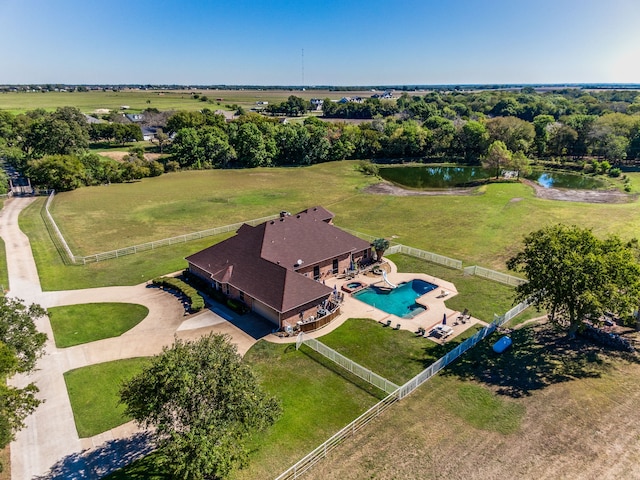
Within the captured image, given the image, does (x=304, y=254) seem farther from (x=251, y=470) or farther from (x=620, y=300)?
(x=620, y=300)

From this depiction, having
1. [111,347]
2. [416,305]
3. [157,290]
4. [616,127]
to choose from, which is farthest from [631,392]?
[616,127]

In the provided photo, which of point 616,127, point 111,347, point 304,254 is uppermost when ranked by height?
point 616,127

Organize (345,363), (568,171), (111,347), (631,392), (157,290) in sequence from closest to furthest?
(631,392) < (345,363) < (111,347) < (157,290) < (568,171)

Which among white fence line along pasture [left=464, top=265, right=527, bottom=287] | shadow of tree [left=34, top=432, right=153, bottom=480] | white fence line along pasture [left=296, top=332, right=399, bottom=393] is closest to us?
shadow of tree [left=34, top=432, right=153, bottom=480]

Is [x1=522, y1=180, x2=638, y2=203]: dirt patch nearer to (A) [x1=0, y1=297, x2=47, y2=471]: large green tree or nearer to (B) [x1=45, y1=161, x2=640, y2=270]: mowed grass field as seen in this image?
(B) [x1=45, y1=161, x2=640, y2=270]: mowed grass field

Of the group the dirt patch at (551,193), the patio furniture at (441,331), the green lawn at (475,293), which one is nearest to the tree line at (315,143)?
the dirt patch at (551,193)

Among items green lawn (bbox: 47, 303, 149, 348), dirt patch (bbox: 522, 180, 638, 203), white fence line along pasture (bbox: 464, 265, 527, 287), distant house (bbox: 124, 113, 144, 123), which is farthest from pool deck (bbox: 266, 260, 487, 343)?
distant house (bbox: 124, 113, 144, 123)

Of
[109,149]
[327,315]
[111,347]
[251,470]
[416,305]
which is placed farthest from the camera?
[109,149]

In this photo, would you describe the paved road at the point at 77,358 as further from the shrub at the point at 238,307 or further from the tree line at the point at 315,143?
the tree line at the point at 315,143
